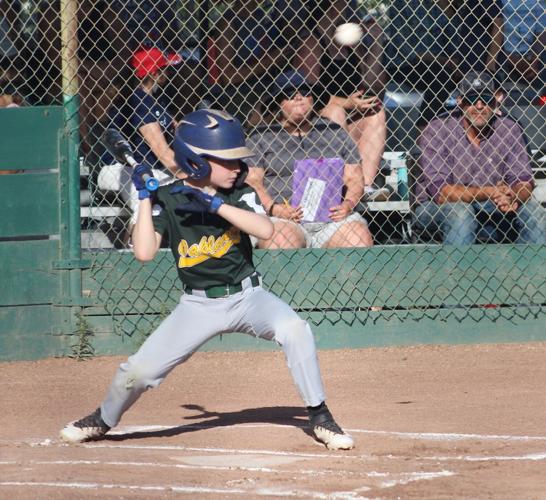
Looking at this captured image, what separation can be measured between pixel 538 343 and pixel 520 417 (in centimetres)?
242

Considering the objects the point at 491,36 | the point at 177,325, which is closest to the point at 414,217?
the point at 491,36

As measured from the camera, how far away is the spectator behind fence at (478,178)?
309 inches

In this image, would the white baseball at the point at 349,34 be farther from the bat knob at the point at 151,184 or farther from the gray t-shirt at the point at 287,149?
the bat knob at the point at 151,184

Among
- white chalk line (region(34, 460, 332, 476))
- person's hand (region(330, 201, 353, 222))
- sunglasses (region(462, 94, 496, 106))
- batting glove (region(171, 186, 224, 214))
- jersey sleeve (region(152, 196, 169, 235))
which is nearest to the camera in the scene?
white chalk line (region(34, 460, 332, 476))

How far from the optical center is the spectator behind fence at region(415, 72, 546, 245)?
786cm

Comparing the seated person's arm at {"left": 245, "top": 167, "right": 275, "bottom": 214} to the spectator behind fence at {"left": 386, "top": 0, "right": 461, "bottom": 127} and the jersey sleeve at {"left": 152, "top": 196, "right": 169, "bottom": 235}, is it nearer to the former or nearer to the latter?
the spectator behind fence at {"left": 386, "top": 0, "right": 461, "bottom": 127}

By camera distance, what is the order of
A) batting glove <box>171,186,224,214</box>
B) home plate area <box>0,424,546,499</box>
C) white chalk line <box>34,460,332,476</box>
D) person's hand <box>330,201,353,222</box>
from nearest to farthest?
home plate area <box>0,424,546,499</box>
white chalk line <box>34,460,332,476</box>
batting glove <box>171,186,224,214</box>
person's hand <box>330,201,353,222</box>

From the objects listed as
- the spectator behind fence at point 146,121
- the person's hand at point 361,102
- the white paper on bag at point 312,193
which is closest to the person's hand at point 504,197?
the person's hand at point 361,102

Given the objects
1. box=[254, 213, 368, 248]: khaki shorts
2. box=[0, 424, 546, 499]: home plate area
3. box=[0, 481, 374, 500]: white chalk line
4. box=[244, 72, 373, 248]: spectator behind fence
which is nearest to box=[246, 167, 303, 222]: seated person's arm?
box=[244, 72, 373, 248]: spectator behind fence

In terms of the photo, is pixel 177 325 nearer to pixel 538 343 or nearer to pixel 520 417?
pixel 520 417

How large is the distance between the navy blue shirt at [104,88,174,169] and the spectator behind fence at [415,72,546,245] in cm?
189

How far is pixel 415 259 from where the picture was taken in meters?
7.74

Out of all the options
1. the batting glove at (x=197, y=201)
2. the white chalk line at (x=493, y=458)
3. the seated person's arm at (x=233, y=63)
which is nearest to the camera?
the white chalk line at (x=493, y=458)

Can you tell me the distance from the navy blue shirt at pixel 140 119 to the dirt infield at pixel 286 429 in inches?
58.6
